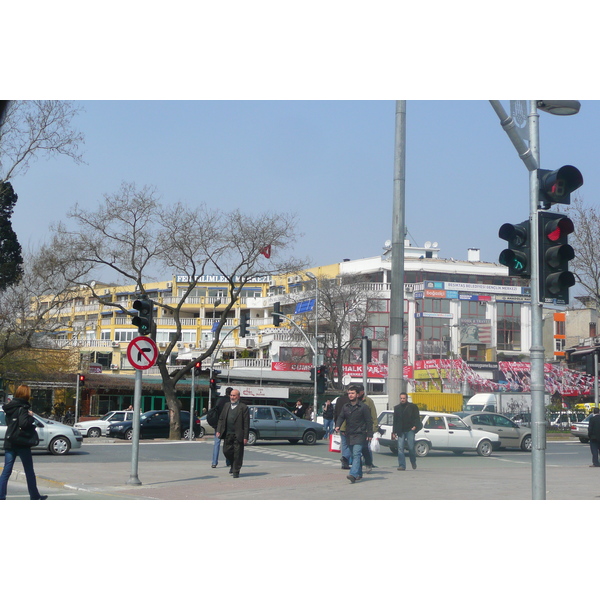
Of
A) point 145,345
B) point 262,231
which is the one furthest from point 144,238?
point 145,345

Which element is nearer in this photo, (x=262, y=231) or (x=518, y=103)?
(x=518, y=103)

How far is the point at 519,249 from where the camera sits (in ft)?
31.1

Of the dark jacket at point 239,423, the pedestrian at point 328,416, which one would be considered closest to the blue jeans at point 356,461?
the dark jacket at point 239,423

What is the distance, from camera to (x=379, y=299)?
67.5 metres

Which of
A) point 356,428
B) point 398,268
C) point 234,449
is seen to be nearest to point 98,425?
point 398,268

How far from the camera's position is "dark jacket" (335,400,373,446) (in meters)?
14.6

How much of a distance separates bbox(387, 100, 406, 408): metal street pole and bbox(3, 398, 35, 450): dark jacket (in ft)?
30.5

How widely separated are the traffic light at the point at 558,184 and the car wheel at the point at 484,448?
54.7 ft

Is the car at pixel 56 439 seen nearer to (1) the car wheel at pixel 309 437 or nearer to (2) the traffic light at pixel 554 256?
(1) the car wheel at pixel 309 437

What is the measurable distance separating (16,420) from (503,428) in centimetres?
2105

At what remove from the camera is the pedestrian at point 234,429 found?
51.4 ft

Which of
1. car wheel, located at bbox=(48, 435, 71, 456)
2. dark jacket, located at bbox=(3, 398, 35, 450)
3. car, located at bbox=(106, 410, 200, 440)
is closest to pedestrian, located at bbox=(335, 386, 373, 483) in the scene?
dark jacket, located at bbox=(3, 398, 35, 450)
